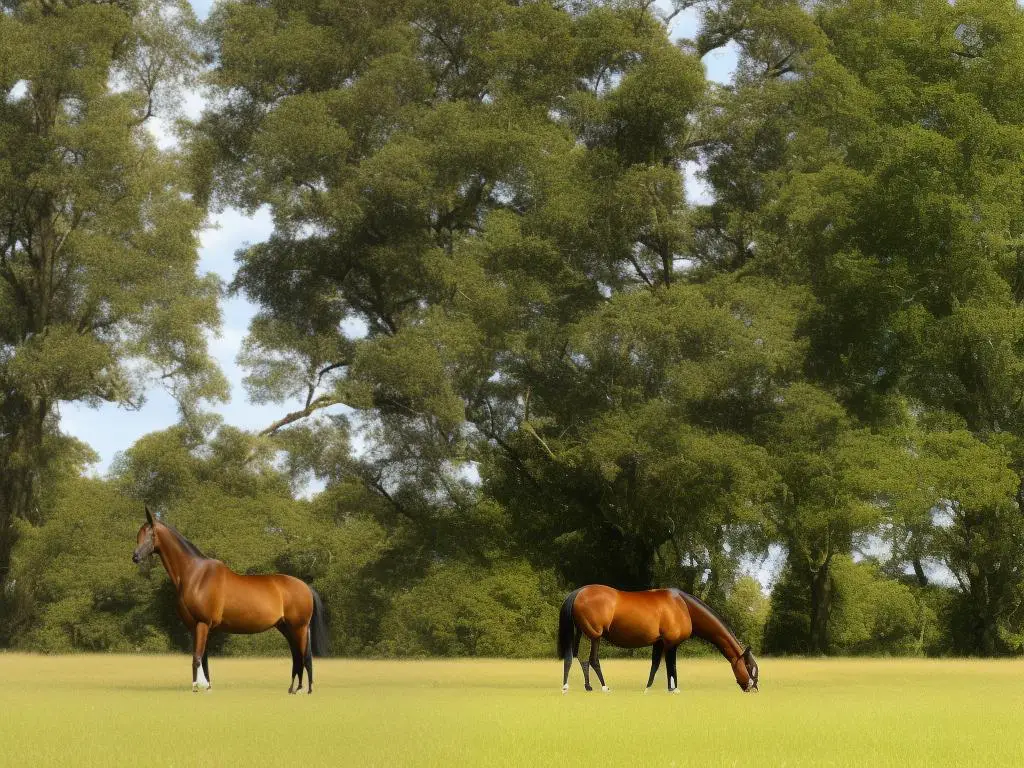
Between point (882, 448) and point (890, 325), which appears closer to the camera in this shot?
point (882, 448)

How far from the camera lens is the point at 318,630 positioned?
16.4 metres

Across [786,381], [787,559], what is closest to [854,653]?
[787,559]

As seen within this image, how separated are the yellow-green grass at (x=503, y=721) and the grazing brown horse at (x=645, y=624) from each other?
1.61 ft

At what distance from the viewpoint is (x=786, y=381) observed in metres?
31.6

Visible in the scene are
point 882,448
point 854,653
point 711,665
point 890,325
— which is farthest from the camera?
point 854,653

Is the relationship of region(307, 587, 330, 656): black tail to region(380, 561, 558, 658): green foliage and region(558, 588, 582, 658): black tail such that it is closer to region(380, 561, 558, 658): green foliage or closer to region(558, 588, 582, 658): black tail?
region(558, 588, 582, 658): black tail

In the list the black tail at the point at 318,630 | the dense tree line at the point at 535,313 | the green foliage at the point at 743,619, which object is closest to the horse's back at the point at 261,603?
the black tail at the point at 318,630

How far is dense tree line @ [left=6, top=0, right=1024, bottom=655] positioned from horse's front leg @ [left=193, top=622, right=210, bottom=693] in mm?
14934

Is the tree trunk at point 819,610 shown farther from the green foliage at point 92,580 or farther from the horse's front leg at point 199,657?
the horse's front leg at point 199,657

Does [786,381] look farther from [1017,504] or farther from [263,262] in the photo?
[263,262]

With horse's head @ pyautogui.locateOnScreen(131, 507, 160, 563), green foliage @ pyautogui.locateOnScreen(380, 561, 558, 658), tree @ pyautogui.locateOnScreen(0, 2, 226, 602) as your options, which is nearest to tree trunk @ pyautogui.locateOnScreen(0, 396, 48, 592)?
tree @ pyautogui.locateOnScreen(0, 2, 226, 602)

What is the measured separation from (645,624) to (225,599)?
205 inches

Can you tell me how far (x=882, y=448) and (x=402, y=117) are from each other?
1553cm

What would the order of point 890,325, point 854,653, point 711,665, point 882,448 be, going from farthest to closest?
point 854,653
point 890,325
point 882,448
point 711,665
